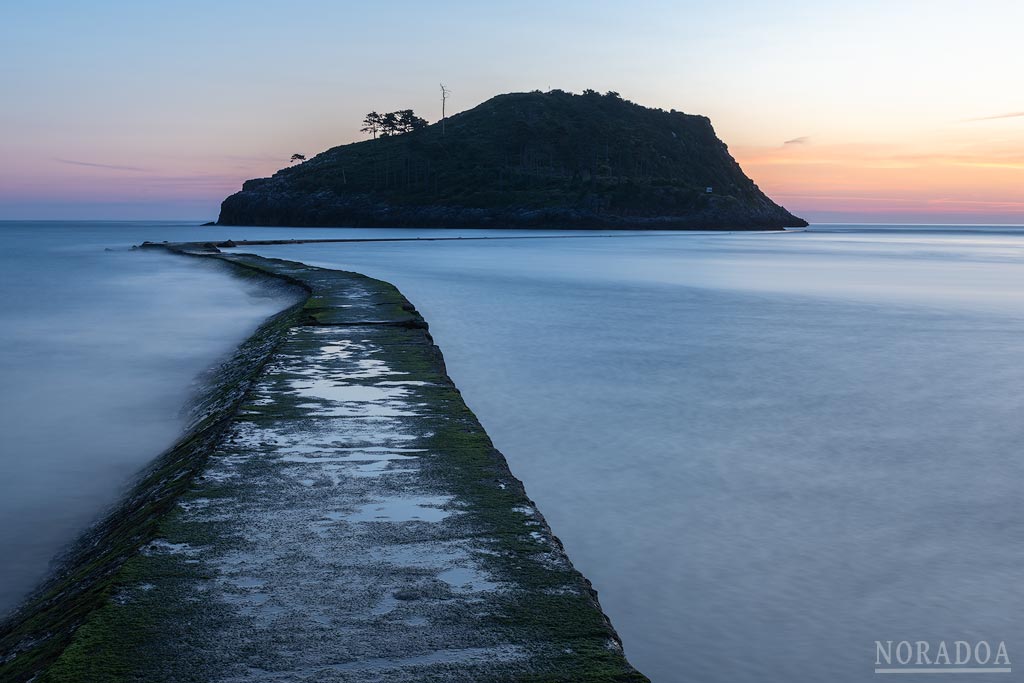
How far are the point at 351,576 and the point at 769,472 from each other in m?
4.98

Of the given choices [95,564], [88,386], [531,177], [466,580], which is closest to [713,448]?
[466,580]

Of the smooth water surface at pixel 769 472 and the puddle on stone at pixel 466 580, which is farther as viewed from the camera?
the smooth water surface at pixel 769 472

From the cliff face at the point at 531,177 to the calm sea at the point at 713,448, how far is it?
10256 centimetres

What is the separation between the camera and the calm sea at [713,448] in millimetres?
4898

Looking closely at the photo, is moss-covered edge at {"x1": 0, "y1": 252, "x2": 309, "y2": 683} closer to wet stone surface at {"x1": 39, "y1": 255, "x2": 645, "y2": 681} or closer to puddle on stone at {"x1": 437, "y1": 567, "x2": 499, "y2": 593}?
wet stone surface at {"x1": 39, "y1": 255, "x2": 645, "y2": 681}

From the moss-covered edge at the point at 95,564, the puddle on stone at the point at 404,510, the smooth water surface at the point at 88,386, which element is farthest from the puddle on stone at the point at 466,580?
the smooth water surface at the point at 88,386

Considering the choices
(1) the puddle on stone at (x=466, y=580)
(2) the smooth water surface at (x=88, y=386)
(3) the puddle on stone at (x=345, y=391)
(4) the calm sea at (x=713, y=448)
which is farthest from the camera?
(3) the puddle on stone at (x=345, y=391)

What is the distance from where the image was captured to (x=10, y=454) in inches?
330

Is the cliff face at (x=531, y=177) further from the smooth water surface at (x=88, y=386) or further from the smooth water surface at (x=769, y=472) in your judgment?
the smooth water surface at (x=769, y=472)

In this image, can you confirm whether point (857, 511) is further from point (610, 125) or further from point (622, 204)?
point (610, 125)

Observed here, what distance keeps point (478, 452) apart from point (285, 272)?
23.1 m

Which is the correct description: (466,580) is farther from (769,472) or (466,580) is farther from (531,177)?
(531,177)

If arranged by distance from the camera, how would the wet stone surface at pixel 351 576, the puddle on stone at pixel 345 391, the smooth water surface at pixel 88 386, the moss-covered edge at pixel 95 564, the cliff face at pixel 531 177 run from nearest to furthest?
1. the wet stone surface at pixel 351 576
2. the moss-covered edge at pixel 95 564
3. the smooth water surface at pixel 88 386
4. the puddle on stone at pixel 345 391
5. the cliff face at pixel 531 177

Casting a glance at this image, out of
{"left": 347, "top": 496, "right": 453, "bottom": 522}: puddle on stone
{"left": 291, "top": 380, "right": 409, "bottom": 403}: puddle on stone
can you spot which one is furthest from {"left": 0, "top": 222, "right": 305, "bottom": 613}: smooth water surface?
{"left": 347, "top": 496, "right": 453, "bottom": 522}: puddle on stone
